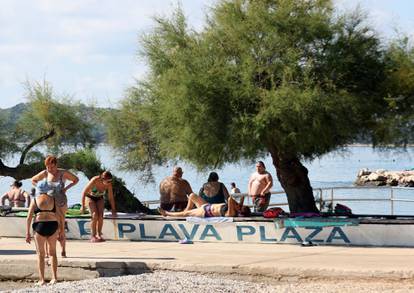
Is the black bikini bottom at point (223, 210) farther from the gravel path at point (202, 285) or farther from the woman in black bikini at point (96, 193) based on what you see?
the gravel path at point (202, 285)

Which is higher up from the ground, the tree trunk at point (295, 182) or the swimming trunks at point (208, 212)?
the tree trunk at point (295, 182)

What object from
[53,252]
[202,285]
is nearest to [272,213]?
[202,285]

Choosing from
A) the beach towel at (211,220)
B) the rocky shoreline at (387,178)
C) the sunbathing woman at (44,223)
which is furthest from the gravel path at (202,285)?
the rocky shoreline at (387,178)

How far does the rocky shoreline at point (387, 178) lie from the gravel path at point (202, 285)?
69706 millimetres

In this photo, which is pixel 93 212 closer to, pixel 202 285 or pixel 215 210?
pixel 215 210

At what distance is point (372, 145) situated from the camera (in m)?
21.0

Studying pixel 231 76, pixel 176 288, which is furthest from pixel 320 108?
pixel 176 288

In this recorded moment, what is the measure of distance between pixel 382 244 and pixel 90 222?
19.7ft

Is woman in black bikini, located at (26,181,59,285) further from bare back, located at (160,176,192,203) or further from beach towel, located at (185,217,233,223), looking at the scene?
bare back, located at (160,176,192,203)

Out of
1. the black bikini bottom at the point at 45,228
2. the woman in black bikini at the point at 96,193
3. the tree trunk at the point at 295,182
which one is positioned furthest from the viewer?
the tree trunk at the point at 295,182

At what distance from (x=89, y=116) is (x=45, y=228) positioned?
65.8 ft

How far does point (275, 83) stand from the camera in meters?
19.0

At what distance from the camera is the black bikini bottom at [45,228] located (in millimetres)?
13555

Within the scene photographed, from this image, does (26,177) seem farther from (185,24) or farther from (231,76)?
(231,76)
